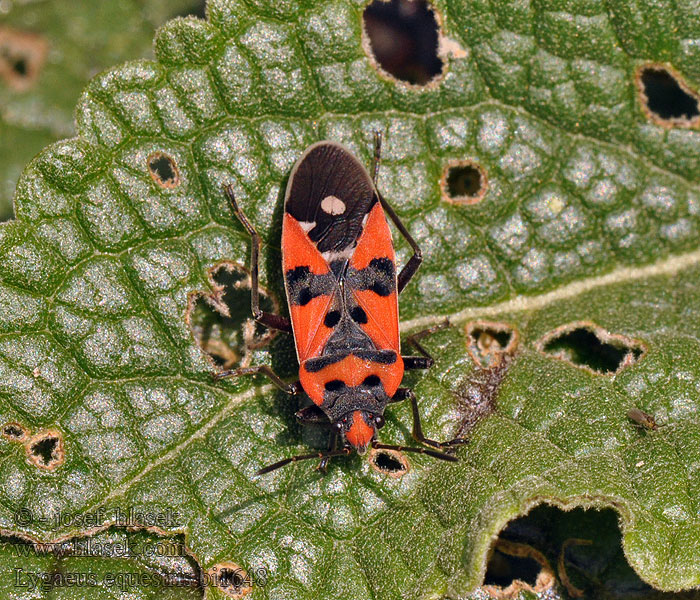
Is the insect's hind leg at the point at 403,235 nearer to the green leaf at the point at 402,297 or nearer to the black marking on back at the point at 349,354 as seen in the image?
the green leaf at the point at 402,297

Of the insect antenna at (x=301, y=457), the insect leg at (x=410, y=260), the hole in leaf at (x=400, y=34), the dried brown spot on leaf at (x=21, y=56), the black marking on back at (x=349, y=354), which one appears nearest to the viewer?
the insect antenna at (x=301, y=457)

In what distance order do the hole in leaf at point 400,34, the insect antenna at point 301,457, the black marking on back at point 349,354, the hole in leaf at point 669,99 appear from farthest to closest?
the hole in leaf at point 400,34 < the hole in leaf at point 669,99 < the black marking on back at point 349,354 < the insect antenna at point 301,457

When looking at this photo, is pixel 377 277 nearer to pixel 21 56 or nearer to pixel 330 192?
pixel 330 192

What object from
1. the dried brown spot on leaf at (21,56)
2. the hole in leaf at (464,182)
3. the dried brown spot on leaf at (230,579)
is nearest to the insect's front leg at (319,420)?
the dried brown spot on leaf at (230,579)

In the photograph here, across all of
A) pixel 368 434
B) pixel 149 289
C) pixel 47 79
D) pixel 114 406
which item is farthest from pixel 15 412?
pixel 47 79

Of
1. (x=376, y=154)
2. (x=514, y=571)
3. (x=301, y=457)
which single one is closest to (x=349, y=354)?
(x=301, y=457)

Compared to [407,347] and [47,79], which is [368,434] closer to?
[407,347]
